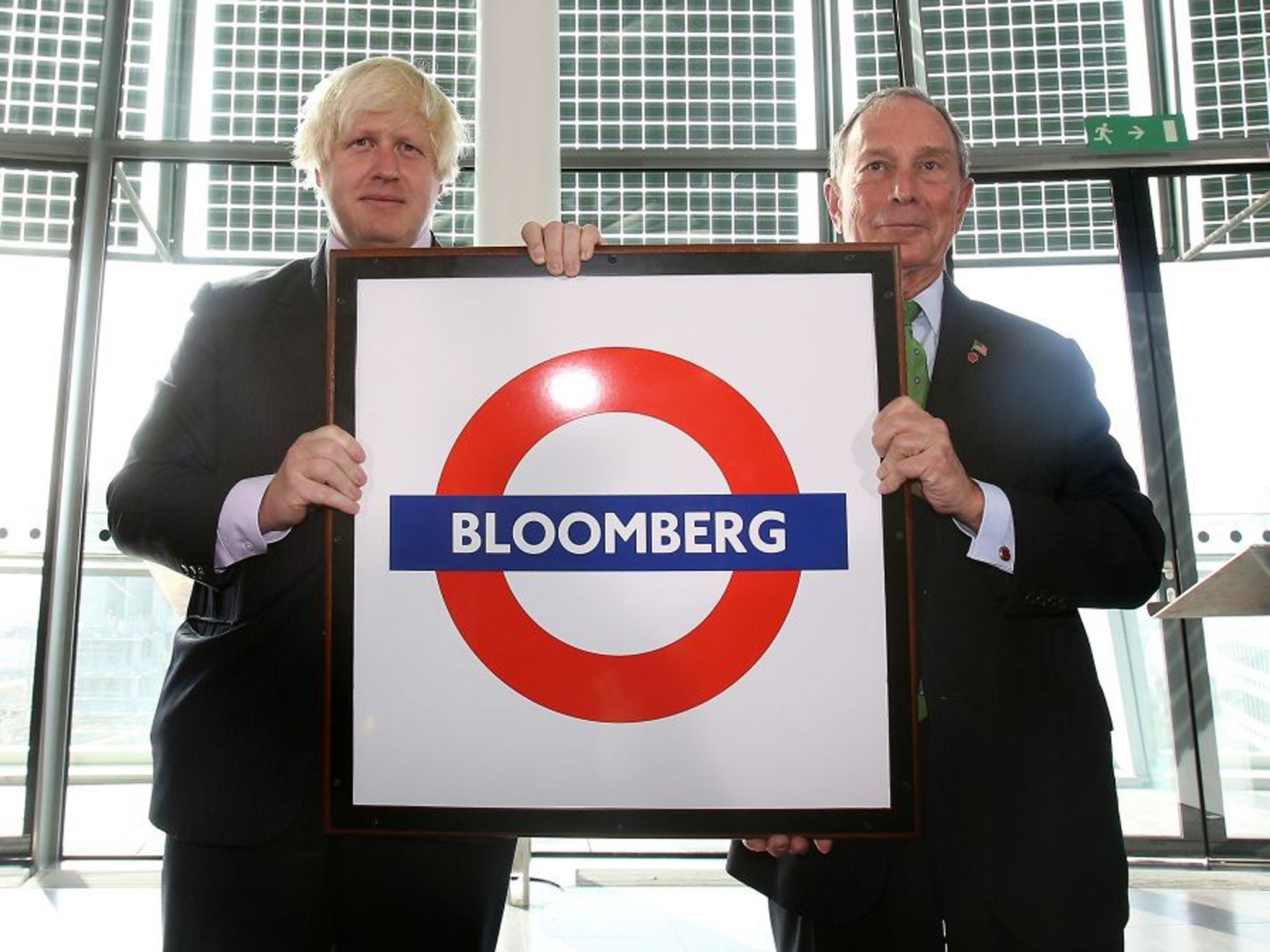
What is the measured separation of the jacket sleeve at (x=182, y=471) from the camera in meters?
1.09

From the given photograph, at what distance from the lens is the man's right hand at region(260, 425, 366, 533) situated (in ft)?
3.33

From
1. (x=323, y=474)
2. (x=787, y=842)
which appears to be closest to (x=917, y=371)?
(x=787, y=842)

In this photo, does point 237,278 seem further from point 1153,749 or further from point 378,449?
point 1153,749

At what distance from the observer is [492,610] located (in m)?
1.04

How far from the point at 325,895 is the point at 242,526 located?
17.3 inches

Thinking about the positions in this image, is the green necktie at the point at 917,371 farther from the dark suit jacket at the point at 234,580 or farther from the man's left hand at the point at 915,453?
the dark suit jacket at the point at 234,580

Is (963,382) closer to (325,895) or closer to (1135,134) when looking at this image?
(325,895)

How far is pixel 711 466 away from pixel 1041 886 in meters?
0.60

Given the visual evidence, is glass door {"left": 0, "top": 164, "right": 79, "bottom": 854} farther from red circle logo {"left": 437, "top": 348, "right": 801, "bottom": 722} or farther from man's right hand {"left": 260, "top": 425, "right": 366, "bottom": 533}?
red circle logo {"left": 437, "top": 348, "right": 801, "bottom": 722}

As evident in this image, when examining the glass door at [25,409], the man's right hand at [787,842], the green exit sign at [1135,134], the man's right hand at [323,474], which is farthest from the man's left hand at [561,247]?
the green exit sign at [1135,134]

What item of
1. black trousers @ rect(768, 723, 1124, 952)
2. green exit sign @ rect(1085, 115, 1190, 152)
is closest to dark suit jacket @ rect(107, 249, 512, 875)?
black trousers @ rect(768, 723, 1124, 952)

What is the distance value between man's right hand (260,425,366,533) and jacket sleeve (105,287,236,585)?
0.12 metres

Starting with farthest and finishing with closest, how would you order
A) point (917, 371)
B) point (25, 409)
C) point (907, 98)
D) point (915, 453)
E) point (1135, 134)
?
point (1135, 134)
point (25, 409)
point (907, 98)
point (917, 371)
point (915, 453)

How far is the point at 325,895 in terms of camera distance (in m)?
1.13
